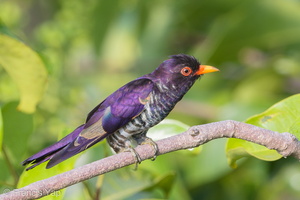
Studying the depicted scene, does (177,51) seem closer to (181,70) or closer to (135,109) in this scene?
(181,70)

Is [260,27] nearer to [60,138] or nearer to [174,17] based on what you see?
[174,17]

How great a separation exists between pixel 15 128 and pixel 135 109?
440mm

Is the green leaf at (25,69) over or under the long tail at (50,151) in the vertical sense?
over

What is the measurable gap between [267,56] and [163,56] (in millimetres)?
777

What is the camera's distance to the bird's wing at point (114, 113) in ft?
6.21

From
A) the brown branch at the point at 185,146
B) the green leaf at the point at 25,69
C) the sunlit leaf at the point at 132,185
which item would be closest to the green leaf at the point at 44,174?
the brown branch at the point at 185,146

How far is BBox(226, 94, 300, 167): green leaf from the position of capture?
1875 mm

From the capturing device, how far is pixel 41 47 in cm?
358

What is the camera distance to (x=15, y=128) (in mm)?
2168

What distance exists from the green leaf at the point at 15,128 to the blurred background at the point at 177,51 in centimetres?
8

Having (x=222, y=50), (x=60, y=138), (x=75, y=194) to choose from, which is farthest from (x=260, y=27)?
(x=60, y=138)

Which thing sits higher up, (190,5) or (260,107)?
(190,5)

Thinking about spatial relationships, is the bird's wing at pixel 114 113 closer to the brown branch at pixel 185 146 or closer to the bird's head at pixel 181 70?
the bird's head at pixel 181 70

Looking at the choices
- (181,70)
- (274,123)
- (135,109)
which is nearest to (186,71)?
(181,70)
